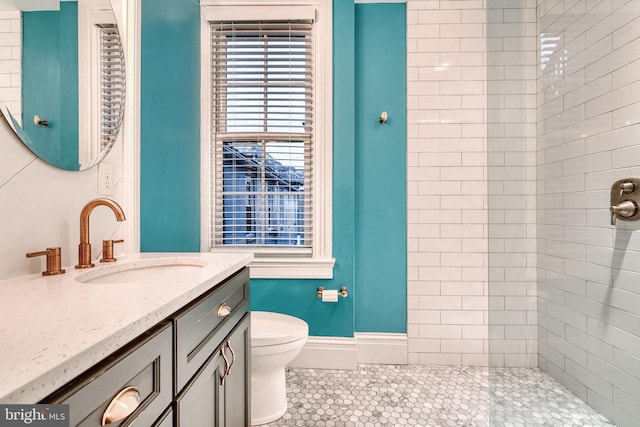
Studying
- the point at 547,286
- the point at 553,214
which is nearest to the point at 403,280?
the point at 547,286

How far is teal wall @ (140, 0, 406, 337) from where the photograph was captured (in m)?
1.57

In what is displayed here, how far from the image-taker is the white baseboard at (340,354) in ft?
6.43

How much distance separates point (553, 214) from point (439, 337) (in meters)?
1.21

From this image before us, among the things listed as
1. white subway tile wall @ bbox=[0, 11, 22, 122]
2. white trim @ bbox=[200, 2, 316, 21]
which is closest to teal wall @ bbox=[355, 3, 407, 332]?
white trim @ bbox=[200, 2, 316, 21]

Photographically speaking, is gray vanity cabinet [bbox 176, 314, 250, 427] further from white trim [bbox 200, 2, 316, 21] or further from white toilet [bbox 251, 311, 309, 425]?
white trim [bbox 200, 2, 316, 21]

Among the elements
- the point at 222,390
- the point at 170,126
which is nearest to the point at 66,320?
the point at 222,390

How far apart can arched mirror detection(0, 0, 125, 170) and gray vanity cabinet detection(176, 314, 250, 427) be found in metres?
0.82

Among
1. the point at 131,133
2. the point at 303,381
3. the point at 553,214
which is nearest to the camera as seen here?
the point at 553,214

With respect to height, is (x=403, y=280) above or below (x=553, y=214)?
below

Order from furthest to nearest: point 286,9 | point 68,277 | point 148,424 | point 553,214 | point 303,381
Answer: point 286,9 < point 303,381 < point 553,214 < point 68,277 < point 148,424

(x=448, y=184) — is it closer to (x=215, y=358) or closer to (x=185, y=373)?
(x=215, y=358)

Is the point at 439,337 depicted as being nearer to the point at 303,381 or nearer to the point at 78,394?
the point at 303,381

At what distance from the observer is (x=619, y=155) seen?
996 mm

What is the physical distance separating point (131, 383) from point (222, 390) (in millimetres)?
485
